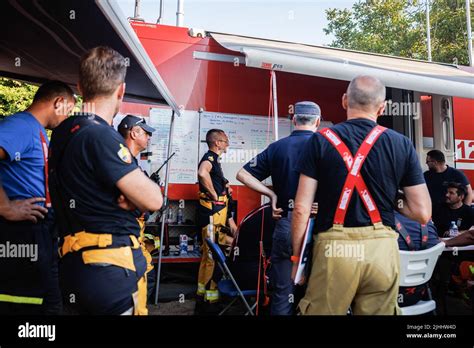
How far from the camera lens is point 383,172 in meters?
1.85

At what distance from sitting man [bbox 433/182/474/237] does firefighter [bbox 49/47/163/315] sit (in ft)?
12.7

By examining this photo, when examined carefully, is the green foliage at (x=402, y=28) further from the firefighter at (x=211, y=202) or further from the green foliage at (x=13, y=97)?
the green foliage at (x=13, y=97)

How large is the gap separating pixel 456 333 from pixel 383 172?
1251 millimetres

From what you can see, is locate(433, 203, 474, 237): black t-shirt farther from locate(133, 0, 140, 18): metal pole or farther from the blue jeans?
locate(133, 0, 140, 18): metal pole

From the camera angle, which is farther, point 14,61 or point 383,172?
point 14,61

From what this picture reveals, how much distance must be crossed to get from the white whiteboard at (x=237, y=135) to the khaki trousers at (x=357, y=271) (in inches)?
124

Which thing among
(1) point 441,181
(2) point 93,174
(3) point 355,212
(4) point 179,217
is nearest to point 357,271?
(3) point 355,212

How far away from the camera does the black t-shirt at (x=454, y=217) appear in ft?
13.6

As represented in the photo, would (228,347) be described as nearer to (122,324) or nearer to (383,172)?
(122,324)

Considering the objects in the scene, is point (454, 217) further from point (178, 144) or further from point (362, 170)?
point (178, 144)

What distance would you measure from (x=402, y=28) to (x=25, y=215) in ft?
68.6

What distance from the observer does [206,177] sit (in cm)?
424

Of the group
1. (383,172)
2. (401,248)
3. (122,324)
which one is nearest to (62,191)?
(122,324)

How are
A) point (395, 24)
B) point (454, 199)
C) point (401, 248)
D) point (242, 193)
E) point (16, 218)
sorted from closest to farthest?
point (16, 218), point (401, 248), point (454, 199), point (242, 193), point (395, 24)
